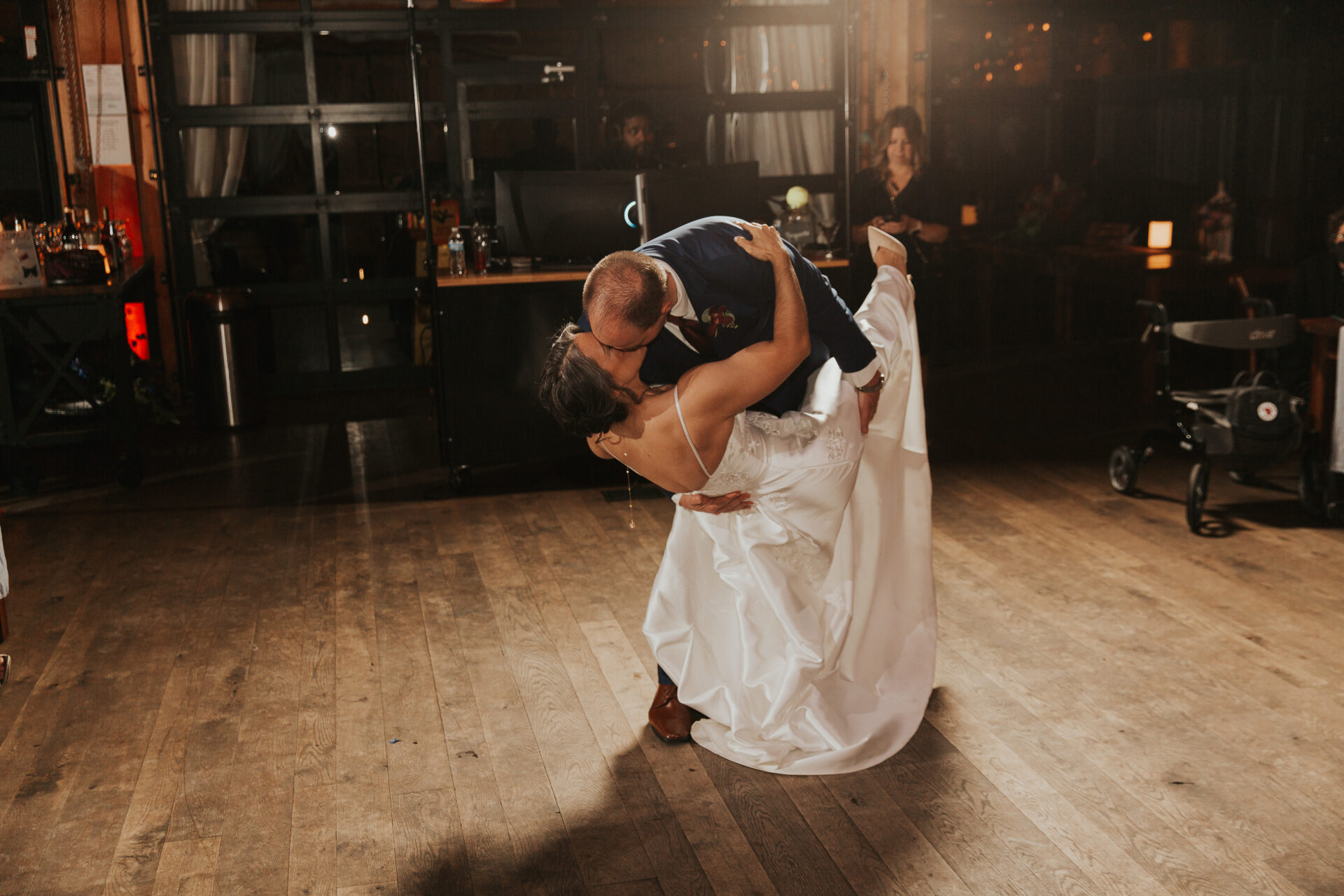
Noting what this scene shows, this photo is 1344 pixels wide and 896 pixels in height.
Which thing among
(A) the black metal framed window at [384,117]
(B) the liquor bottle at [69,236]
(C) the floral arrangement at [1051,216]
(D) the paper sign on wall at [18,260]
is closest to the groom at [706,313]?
(B) the liquor bottle at [69,236]

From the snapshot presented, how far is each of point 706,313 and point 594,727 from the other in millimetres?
1157

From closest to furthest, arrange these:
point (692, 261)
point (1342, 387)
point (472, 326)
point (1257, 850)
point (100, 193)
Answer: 1. point (1257, 850)
2. point (692, 261)
3. point (1342, 387)
4. point (472, 326)
5. point (100, 193)

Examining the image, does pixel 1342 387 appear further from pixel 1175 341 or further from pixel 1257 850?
pixel 1175 341

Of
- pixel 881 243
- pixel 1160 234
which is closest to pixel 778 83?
pixel 1160 234

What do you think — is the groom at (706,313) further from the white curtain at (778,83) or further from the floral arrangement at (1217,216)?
the floral arrangement at (1217,216)

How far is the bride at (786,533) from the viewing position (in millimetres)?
2412

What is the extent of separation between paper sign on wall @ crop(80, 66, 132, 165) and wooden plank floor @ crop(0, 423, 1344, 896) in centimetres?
304

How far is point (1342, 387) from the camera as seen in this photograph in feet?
13.6

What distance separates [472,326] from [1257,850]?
11.8ft

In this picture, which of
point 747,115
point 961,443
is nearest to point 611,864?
point 961,443

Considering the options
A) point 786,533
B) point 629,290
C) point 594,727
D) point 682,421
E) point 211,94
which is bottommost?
point 594,727

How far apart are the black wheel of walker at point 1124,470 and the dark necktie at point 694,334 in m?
2.81

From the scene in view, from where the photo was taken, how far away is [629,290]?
7.22ft

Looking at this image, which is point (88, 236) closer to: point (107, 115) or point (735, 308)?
point (107, 115)
